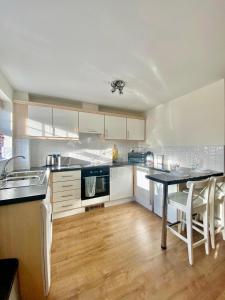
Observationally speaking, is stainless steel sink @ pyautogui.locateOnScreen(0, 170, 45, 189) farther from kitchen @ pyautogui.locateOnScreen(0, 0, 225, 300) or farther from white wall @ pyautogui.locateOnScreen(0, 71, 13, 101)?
white wall @ pyautogui.locateOnScreen(0, 71, 13, 101)

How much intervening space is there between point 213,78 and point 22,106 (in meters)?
3.06

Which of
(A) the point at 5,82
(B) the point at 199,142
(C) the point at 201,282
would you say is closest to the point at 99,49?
(A) the point at 5,82

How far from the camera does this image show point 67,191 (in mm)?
2564

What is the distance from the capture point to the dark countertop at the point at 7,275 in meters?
0.82

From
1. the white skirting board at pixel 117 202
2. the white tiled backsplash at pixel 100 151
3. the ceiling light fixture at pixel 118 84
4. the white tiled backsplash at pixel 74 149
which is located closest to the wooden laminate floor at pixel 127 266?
the white skirting board at pixel 117 202

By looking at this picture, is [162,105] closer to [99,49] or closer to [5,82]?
[99,49]

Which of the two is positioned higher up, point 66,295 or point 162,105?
point 162,105

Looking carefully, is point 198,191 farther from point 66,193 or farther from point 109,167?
point 66,193

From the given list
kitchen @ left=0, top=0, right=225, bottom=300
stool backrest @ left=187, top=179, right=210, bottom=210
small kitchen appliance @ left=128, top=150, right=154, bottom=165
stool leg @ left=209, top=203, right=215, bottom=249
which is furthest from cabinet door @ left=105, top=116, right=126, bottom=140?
stool leg @ left=209, top=203, right=215, bottom=249

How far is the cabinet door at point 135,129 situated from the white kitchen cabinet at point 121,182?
2.71 feet

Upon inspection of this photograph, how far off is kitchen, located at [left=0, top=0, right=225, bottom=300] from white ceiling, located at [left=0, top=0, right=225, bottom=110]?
1 centimetres

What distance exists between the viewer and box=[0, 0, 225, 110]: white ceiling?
1.03 m

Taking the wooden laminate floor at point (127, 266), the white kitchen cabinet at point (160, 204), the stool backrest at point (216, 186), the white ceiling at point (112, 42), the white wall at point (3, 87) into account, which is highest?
the white ceiling at point (112, 42)

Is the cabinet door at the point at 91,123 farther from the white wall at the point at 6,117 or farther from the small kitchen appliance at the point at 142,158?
the white wall at the point at 6,117
